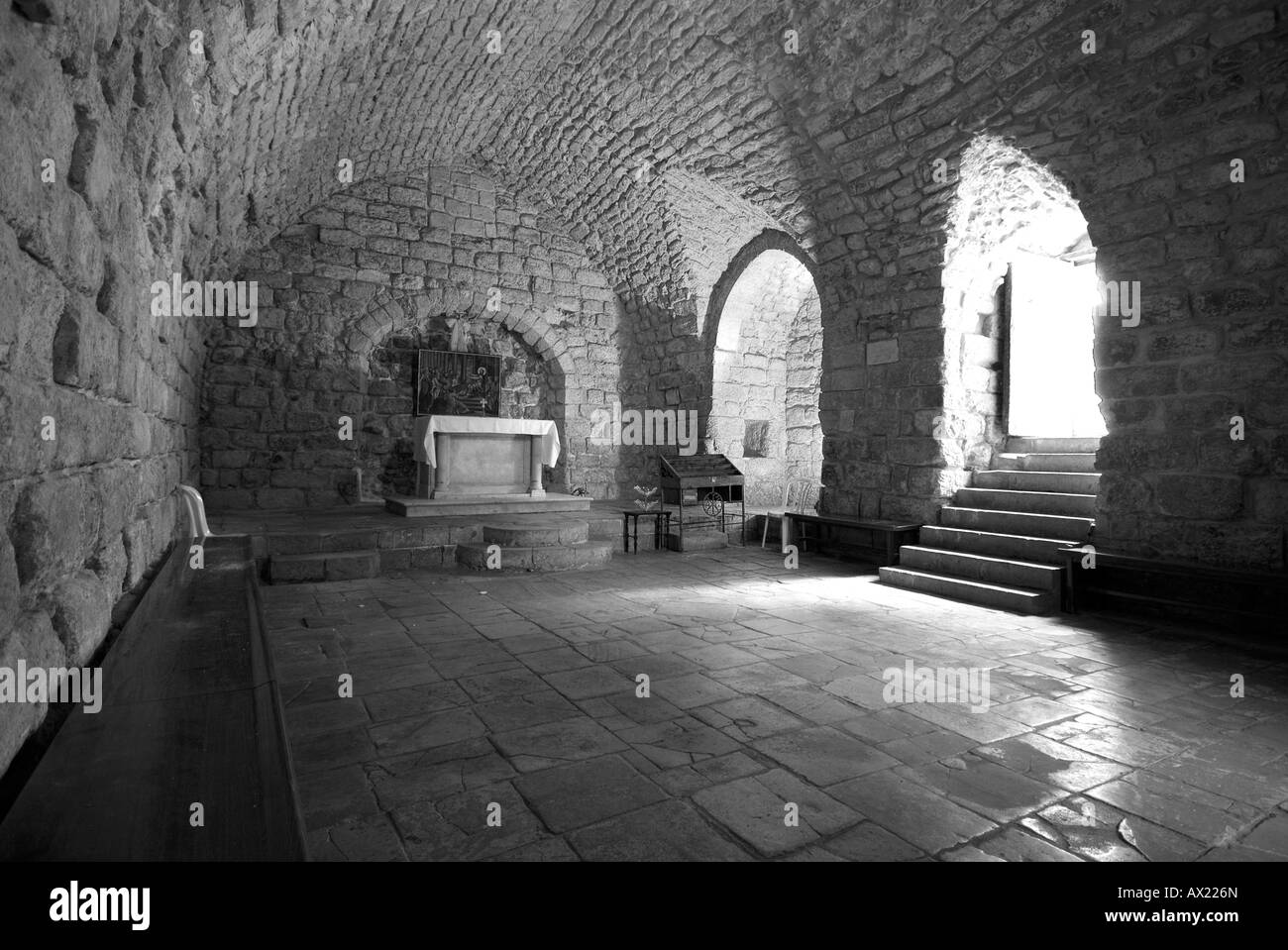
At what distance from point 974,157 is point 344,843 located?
19.8 ft

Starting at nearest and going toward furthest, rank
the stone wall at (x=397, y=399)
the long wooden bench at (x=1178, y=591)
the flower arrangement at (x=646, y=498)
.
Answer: the long wooden bench at (x=1178, y=591) → the flower arrangement at (x=646, y=498) → the stone wall at (x=397, y=399)

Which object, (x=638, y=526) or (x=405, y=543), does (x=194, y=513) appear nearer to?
(x=405, y=543)

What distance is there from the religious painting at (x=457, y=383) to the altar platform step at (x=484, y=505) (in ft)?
5.81

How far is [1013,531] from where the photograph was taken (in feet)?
17.7

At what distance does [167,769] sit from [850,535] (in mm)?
5978

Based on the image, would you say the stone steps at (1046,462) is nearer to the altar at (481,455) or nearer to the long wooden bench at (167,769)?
the altar at (481,455)

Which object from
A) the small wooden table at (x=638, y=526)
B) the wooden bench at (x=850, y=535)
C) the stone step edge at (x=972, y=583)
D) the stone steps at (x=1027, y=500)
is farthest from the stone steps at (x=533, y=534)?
the stone steps at (x=1027, y=500)

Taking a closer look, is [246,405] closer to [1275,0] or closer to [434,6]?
[434,6]

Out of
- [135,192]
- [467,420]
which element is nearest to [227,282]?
[467,420]

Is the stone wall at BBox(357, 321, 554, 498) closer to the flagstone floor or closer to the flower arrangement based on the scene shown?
the flower arrangement

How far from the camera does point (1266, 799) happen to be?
2039mm

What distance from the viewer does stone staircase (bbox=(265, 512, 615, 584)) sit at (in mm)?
5309

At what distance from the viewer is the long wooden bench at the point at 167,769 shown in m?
1.01

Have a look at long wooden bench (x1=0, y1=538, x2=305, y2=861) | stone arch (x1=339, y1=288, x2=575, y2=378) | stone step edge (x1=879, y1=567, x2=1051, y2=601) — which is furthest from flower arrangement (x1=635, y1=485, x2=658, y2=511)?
long wooden bench (x1=0, y1=538, x2=305, y2=861)
